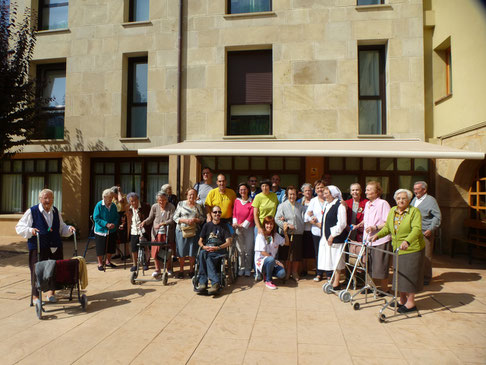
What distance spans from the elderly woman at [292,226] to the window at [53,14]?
31.8 ft

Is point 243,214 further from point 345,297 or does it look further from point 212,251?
point 345,297

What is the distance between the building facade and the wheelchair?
3135 millimetres

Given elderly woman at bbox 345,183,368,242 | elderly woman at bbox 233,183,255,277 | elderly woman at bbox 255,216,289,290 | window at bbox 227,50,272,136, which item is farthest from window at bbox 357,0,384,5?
elderly woman at bbox 255,216,289,290

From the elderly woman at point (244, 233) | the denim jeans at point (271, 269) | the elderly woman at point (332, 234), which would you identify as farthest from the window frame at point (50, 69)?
the elderly woman at point (332, 234)

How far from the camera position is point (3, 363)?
3.02 metres

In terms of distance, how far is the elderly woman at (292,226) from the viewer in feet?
18.8

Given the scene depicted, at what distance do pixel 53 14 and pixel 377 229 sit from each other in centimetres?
1184

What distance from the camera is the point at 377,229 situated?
4871 millimetres

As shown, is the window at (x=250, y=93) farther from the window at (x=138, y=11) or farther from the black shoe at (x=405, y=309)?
the black shoe at (x=405, y=309)

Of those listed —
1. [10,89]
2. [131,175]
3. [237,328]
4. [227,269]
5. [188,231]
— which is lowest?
[237,328]

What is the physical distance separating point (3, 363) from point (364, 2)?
419 inches

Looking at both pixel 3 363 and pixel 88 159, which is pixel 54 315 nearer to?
pixel 3 363

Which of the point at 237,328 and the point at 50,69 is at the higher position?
the point at 50,69

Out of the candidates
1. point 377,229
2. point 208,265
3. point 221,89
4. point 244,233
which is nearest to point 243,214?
point 244,233
